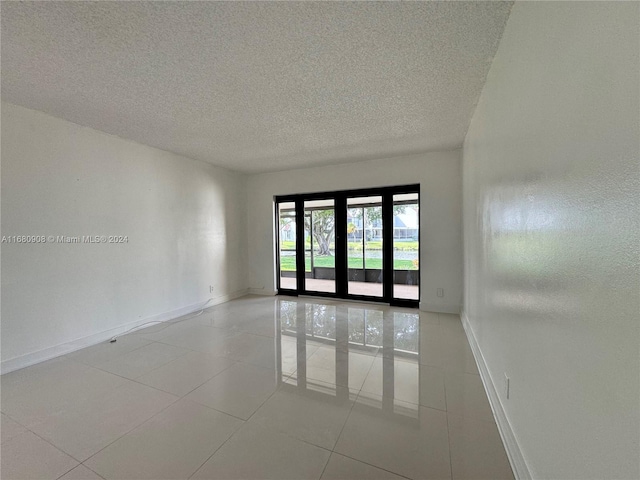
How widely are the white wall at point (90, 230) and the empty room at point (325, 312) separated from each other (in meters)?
0.02

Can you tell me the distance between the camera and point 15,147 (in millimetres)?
2496

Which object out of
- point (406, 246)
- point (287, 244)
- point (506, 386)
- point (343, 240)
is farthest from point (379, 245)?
point (506, 386)

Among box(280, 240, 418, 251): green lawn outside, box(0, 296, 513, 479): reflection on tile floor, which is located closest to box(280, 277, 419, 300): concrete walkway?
box(280, 240, 418, 251): green lawn outside

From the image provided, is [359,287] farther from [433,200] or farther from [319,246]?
[433,200]

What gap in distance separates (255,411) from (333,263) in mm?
3384

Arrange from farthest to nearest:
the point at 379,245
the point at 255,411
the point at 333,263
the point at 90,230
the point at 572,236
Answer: the point at 333,263
the point at 379,245
the point at 90,230
the point at 255,411
the point at 572,236

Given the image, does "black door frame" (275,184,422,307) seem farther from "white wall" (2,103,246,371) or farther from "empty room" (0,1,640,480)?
"white wall" (2,103,246,371)

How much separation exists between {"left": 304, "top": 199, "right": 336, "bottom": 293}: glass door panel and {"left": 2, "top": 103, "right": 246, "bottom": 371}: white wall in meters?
1.86

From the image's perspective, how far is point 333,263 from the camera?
5078 mm

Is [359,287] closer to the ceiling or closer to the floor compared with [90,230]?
closer to the floor

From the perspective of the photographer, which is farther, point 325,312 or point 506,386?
point 325,312

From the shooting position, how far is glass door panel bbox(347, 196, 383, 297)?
4.66 metres

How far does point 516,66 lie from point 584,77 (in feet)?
2.59

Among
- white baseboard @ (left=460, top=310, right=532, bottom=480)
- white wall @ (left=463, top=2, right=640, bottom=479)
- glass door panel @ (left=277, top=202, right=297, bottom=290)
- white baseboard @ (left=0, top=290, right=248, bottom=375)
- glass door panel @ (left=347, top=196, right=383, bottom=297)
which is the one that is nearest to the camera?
white wall @ (left=463, top=2, right=640, bottom=479)
